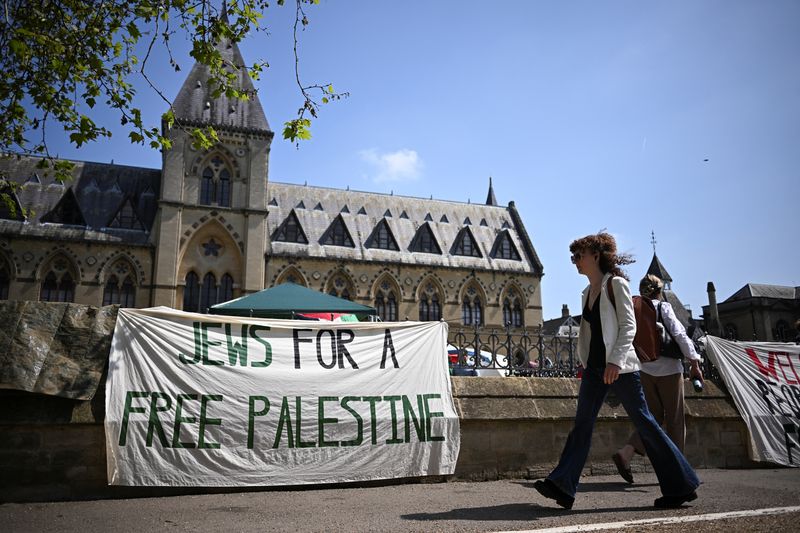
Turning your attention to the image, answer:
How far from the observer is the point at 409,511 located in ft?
15.6

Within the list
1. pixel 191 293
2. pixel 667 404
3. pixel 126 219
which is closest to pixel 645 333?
pixel 667 404

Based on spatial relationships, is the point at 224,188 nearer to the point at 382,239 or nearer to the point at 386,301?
the point at 382,239

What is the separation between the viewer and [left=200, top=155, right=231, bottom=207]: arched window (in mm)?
30984

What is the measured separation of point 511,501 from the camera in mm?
5180

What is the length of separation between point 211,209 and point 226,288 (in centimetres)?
448

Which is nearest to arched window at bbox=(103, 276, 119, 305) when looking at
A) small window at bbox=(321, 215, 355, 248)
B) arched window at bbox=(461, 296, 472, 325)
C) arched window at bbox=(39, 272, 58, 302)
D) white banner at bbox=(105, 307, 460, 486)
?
arched window at bbox=(39, 272, 58, 302)

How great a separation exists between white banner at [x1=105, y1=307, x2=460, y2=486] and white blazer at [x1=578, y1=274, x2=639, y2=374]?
2278 mm

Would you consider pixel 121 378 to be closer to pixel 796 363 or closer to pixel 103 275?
pixel 796 363

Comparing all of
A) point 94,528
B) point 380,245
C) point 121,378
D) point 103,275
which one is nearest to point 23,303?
point 121,378

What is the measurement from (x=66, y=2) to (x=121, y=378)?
5.79 m

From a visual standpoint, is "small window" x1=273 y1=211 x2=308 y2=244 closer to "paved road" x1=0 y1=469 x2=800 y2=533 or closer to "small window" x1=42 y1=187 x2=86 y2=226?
"small window" x1=42 y1=187 x2=86 y2=226

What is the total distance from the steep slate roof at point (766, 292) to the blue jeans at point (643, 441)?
68509mm

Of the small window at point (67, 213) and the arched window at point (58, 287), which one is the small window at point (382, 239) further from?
the arched window at point (58, 287)

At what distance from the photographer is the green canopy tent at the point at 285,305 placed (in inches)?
463
